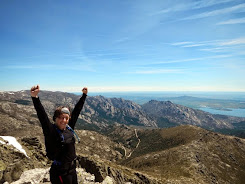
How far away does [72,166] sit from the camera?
9.20 meters

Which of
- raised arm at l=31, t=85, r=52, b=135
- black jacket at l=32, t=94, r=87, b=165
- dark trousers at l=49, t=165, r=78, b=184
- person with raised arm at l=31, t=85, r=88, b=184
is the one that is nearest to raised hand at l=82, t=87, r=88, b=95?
person with raised arm at l=31, t=85, r=88, b=184

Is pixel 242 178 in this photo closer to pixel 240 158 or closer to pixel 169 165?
pixel 240 158

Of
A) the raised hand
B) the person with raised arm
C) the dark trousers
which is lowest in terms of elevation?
the dark trousers

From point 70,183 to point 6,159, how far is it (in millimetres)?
24352

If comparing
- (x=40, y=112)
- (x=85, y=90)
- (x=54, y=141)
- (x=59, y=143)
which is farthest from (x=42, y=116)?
(x=85, y=90)

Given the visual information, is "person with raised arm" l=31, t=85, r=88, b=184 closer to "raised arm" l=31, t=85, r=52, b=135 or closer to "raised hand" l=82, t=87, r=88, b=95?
"raised arm" l=31, t=85, r=52, b=135

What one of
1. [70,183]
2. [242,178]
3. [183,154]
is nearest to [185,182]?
[183,154]

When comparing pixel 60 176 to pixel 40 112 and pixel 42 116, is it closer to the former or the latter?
pixel 42 116

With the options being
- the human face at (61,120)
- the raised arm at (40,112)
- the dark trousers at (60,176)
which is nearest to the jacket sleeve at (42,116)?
the raised arm at (40,112)

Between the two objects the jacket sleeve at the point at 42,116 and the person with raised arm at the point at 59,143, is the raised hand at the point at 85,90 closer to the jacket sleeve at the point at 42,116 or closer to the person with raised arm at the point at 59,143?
the person with raised arm at the point at 59,143

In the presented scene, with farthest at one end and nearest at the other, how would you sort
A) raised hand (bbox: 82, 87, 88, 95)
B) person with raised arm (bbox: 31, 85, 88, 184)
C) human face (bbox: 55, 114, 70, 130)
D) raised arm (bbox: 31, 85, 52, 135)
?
raised hand (bbox: 82, 87, 88, 95) → human face (bbox: 55, 114, 70, 130) → person with raised arm (bbox: 31, 85, 88, 184) → raised arm (bbox: 31, 85, 52, 135)

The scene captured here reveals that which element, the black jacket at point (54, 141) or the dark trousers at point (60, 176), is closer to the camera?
the black jacket at point (54, 141)

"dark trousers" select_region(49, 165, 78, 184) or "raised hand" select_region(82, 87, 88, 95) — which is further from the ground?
"raised hand" select_region(82, 87, 88, 95)

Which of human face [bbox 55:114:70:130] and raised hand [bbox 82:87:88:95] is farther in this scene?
raised hand [bbox 82:87:88:95]
